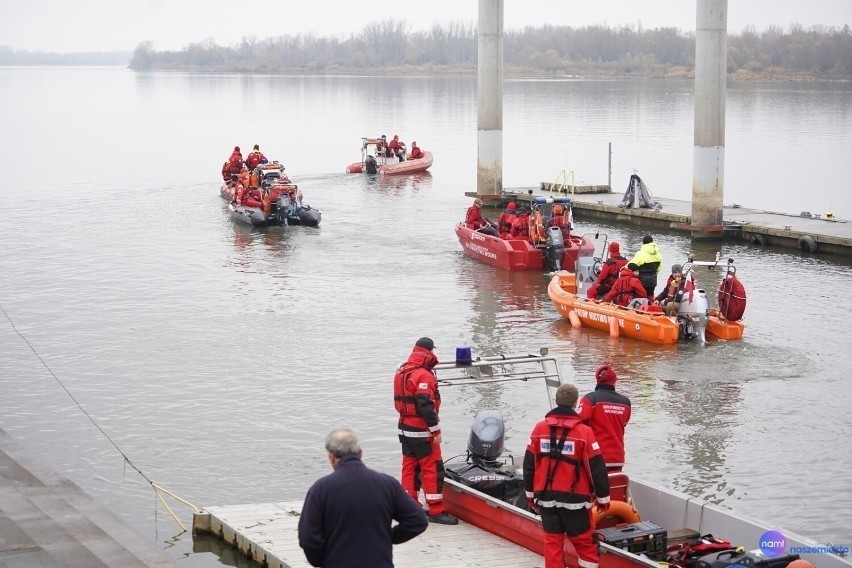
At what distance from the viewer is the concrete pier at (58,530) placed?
923 cm

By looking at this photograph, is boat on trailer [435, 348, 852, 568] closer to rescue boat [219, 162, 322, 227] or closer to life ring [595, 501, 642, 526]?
life ring [595, 501, 642, 526]

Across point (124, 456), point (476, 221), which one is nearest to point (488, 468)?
point (124, 456)

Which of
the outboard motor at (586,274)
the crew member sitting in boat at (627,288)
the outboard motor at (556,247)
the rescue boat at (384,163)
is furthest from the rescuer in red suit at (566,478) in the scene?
the rescue boat at (384,163)

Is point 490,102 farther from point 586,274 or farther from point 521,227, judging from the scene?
point 586,274

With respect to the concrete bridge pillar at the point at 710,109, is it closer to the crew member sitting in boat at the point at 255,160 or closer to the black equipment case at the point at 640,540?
the crew member sitting in boat at the point at 255,160

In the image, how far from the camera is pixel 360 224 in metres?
30.7

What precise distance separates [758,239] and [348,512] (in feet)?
72.9

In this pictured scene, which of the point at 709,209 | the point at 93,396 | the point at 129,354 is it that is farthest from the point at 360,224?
A: the point at 93,396

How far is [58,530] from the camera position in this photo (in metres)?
9.84

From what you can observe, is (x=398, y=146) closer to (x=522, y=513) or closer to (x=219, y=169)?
(x=219, y=169)

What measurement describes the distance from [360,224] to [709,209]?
27.3 feet

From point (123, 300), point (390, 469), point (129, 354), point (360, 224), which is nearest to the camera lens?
point (390, 469)

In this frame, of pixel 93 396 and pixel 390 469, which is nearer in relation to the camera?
pixel 390 469

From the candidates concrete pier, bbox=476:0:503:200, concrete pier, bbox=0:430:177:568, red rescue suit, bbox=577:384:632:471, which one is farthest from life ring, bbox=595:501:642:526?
concrete pier, bbox=476:0:503:200
